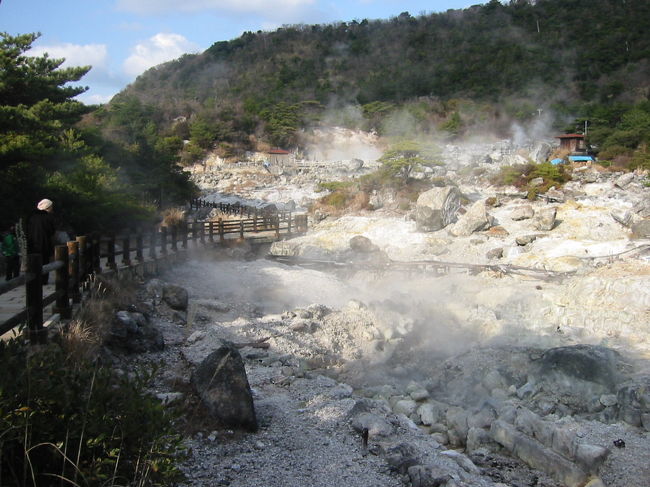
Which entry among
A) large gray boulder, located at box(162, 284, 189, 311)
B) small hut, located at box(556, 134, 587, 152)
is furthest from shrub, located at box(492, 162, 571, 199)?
large gray boulder, located at box(162, 284, 189, 311)

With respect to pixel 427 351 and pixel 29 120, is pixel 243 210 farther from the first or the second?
pixel 427 351

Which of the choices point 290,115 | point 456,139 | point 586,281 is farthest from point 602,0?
point 586,281

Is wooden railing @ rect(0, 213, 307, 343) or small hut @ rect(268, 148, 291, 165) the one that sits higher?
small hut @ rect(268, 148, 291, 165)

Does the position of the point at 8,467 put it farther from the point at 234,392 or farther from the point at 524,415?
the point at 524,415

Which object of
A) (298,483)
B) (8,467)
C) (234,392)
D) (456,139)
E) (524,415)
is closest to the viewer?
(8,467)

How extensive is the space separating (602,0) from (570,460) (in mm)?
101365

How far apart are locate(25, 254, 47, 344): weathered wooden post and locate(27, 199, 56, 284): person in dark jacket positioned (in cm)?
238

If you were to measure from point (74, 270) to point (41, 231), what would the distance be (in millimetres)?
919

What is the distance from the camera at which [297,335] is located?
10820 mm

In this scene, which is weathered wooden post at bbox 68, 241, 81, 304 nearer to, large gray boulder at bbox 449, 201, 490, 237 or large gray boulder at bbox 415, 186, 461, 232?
large gray boulder at bbox 449, 201, 490, 237

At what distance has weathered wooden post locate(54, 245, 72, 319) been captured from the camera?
21.0ft

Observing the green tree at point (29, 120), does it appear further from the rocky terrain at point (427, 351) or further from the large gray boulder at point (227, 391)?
the large gray boulder at point (227, 391)

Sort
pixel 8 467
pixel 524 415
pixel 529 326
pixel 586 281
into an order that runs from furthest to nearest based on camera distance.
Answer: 1. pixel 586 281
2. pixel 529 326
3. pixel 524 415
4. pixel 8 467

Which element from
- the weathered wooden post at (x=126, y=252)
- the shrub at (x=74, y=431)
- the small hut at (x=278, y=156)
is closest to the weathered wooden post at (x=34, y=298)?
the shrub at (x=74, y=431)
